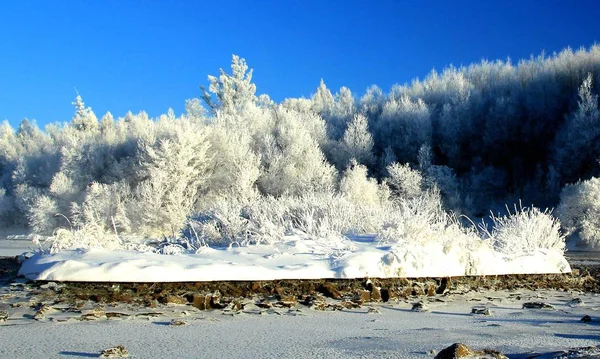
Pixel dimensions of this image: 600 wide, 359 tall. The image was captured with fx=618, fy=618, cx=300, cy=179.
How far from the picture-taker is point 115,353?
4895mm

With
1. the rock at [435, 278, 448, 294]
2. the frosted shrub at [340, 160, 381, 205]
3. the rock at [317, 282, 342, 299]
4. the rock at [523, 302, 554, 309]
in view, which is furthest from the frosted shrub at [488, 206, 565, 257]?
the frosted shrub at [340, 160, 381, 205]

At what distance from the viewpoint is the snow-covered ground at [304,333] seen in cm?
508

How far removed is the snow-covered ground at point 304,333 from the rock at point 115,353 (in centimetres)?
10

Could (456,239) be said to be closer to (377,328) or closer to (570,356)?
(377,328)

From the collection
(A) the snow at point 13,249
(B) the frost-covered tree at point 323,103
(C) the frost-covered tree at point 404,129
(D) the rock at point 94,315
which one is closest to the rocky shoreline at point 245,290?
(D) the rock at point 94,315

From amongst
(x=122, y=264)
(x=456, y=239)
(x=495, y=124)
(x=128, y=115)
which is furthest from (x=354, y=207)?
(x=128, y=115)

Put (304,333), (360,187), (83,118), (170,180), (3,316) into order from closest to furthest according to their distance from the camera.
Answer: (304,333) < (3,316) < (360,187) < (170,180) < (83,118)

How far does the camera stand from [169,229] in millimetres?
27234

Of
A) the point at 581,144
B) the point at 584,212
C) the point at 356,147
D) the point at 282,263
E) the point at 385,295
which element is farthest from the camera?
the point at 356,147

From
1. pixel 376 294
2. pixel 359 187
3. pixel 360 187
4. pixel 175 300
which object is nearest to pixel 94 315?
pixel 175 300

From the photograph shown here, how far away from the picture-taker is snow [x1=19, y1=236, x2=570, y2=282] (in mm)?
8086

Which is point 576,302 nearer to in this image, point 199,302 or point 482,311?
point 482,311

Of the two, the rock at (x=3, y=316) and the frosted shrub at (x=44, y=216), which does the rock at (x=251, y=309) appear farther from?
the frosted shrub at (x=44, y=216)

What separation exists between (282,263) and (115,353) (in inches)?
165
